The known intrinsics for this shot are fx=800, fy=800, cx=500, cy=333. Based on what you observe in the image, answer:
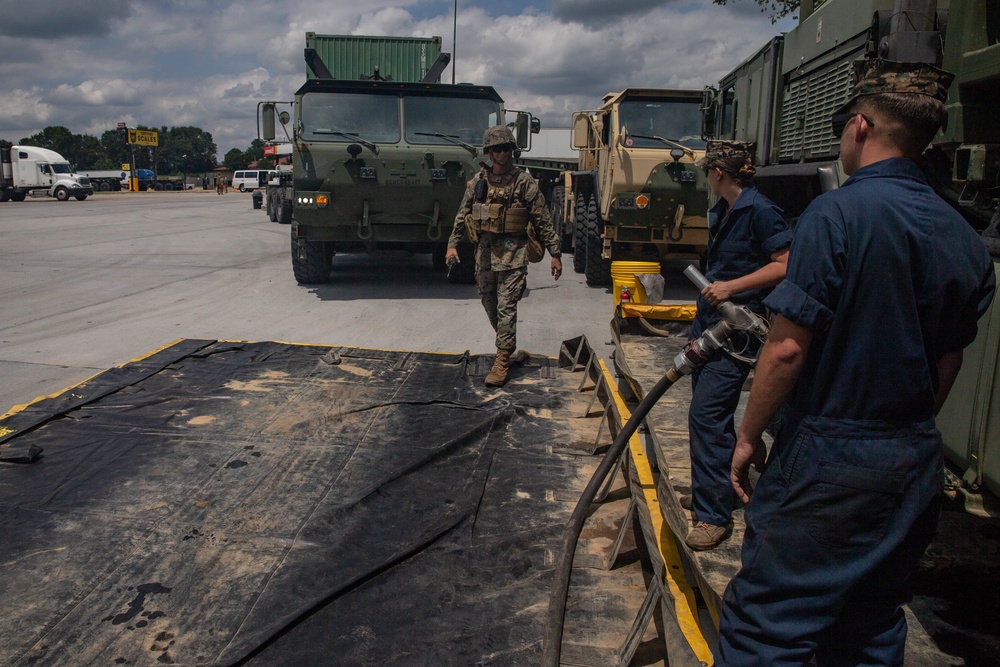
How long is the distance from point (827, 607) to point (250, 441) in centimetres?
317

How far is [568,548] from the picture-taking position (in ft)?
9.14

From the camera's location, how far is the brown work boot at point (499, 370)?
5.38m

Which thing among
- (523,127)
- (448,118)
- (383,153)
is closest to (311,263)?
(383,153)

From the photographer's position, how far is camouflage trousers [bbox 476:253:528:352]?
18.2 ft

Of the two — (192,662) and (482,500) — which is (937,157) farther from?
(192,662)

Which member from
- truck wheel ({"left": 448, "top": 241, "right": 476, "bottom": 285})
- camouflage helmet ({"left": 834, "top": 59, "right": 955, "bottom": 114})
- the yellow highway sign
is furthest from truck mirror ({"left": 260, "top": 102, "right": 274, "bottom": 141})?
the yellow highway sign

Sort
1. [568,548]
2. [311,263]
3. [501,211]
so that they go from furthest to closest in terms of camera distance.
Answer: [311,263]
[501,211]
[568,548]

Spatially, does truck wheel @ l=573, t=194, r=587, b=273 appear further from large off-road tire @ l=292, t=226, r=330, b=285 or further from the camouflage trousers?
the camouflage trousers

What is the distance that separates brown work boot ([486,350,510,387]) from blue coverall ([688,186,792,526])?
228 cm

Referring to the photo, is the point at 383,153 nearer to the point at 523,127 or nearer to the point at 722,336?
the point at 523,127

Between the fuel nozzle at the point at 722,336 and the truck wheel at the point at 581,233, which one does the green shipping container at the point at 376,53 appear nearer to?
the truck wheel at the point at 581,233

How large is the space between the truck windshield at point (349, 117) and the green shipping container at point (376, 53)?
1.93m

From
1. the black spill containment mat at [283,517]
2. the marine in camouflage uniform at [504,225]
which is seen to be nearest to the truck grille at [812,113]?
the marine in camouflage uniform at [504,225]

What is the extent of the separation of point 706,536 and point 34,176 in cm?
3987
